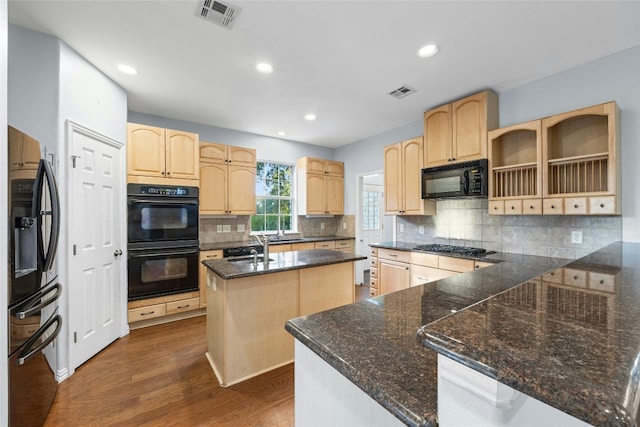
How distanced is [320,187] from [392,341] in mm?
4346

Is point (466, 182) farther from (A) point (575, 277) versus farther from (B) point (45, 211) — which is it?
(B) point (45, 211)

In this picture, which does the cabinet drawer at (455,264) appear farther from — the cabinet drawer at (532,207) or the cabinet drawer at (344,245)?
the cabinet drawer at (344,245)

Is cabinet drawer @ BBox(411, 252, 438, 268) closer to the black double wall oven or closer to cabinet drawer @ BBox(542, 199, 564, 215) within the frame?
cabinet drawer @ BBox(542, 199, 564, 215)

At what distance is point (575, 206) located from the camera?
2389 mm

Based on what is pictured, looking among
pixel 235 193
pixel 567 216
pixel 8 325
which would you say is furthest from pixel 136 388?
pixel 567 216

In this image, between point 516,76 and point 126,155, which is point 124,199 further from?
point 516,76

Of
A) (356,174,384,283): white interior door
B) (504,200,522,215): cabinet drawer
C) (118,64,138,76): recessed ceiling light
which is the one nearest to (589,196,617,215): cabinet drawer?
(504,200,522,215): cabinet drawer

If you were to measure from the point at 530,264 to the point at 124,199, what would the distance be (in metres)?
4.00

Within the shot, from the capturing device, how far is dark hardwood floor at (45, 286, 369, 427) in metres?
1.76

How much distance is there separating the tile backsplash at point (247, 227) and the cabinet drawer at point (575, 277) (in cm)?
403

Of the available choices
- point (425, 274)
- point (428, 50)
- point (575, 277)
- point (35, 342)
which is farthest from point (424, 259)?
point (35, 342)

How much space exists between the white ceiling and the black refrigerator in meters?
1.09

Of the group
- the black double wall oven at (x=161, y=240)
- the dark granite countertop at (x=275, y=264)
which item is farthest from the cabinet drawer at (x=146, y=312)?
the dark granite countertop at (x=275, y=264)

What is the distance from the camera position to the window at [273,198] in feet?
16.0
